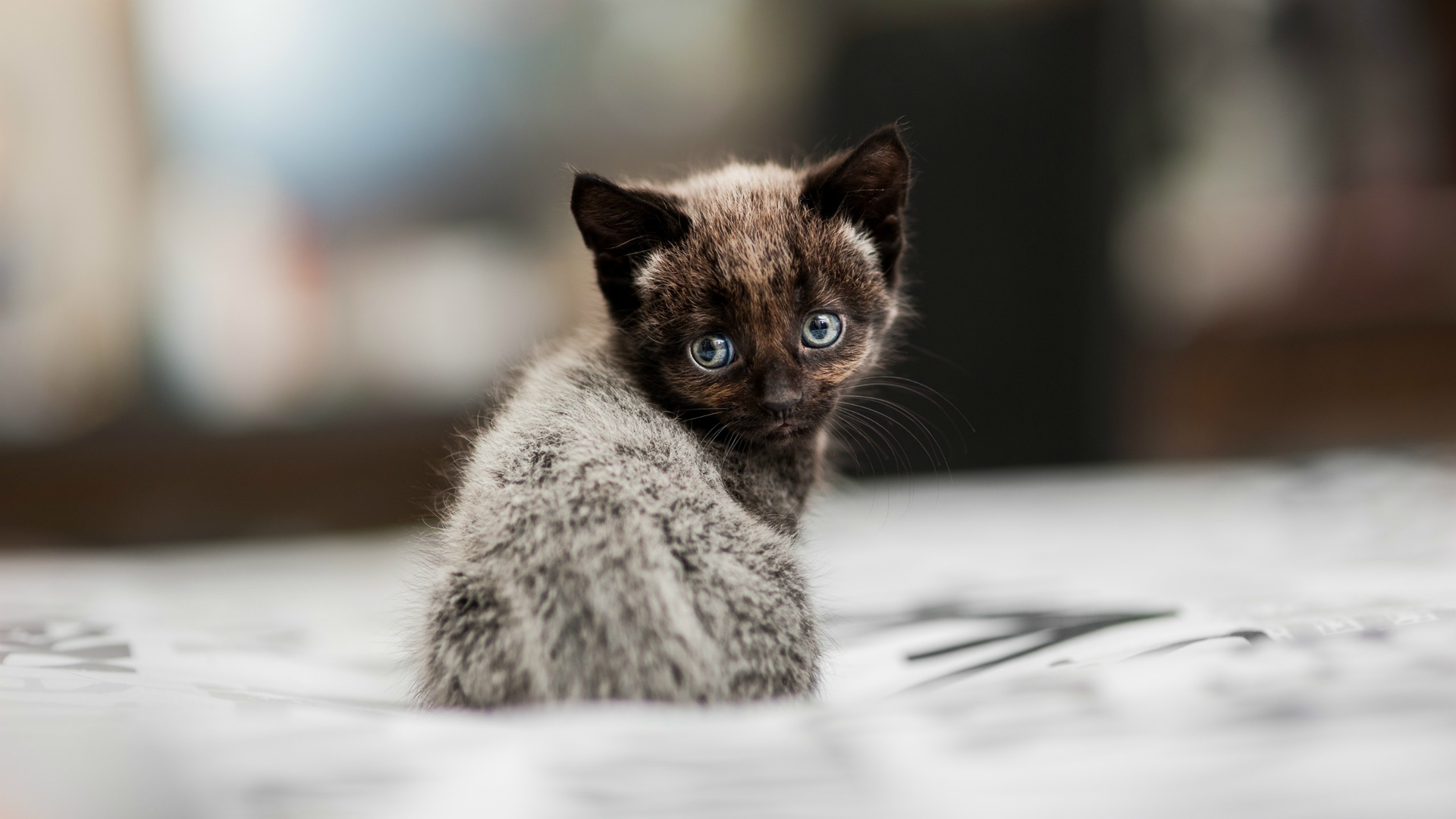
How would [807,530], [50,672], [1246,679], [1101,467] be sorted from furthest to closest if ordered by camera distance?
[1101,467], [807,530], [50,672], [1246,679]

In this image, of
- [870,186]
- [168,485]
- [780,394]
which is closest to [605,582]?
[780,394]

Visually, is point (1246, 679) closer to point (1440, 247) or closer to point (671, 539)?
point (671, 539)

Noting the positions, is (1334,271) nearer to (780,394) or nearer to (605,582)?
(780,394)

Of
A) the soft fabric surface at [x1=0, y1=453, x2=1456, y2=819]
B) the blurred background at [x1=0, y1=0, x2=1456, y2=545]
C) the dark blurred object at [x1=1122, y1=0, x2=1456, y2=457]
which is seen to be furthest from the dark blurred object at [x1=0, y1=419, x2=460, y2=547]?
the dark blurred object at [x1=1122, y1=0, x2=1456, y2=457]

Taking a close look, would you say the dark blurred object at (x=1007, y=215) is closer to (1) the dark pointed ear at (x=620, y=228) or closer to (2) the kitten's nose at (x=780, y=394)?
(1) the dark pointed ear at (x=620, y=228)

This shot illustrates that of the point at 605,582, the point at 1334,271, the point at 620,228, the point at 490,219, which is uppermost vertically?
the point at 490,219

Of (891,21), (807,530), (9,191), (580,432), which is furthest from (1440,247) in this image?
(9,191)

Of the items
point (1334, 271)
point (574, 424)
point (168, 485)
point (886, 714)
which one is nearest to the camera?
point (886, 714)

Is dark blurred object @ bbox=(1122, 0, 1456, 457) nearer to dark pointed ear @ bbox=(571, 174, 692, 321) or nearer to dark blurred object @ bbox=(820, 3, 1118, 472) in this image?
dark blurred object @ bbox=(820, 3, 1118, 472)
